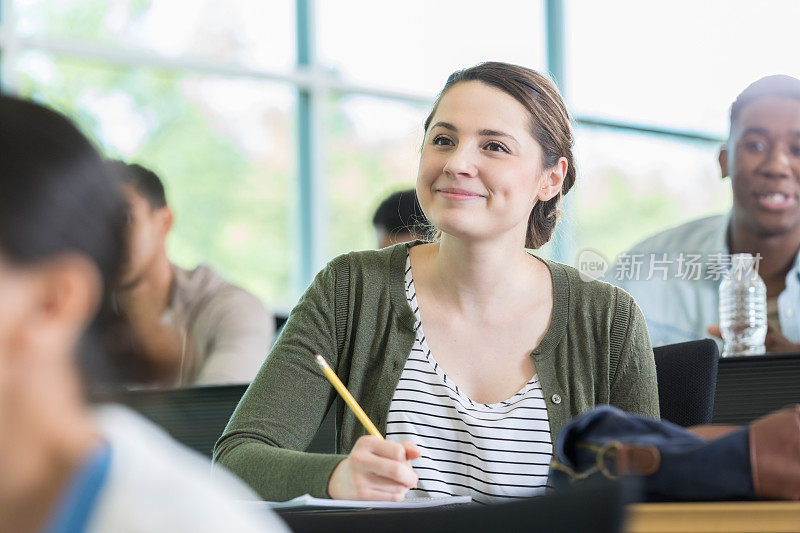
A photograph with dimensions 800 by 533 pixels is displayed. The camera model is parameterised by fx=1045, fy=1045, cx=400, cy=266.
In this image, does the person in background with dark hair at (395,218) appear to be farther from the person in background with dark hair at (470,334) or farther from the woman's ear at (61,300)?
the woman's ear at (61,300)

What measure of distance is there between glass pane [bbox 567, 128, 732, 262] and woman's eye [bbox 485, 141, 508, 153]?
416 cm

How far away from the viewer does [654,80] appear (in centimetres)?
Result: 596

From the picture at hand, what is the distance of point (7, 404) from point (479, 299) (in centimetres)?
133

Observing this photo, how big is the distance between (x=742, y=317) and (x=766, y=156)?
26.3 inches

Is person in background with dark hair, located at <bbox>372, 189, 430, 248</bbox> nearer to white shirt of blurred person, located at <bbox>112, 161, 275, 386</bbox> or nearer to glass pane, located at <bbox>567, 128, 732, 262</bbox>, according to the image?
white shirt of blurred person, located at <bbox>112, 161, 275, 386</bbox>

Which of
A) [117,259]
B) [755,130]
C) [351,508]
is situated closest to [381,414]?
[351,508]


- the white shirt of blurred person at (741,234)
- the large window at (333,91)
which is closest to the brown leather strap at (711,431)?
the white shirt of blurred person at (741,234)

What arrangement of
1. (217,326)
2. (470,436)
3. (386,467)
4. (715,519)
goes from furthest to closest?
1. (217,326)
2. (470,436)
3. (386,467)
4. (715,519)

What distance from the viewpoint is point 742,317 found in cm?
231

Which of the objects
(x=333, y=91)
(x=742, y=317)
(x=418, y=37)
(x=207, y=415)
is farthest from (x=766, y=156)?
(x=418, y=37)

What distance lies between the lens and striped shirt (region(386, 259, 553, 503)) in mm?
1709

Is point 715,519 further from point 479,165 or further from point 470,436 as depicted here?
point 479,165

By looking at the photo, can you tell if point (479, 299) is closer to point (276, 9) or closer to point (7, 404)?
point (7, 404)

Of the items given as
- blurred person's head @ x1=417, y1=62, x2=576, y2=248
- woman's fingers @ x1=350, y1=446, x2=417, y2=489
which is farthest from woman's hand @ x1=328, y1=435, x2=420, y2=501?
blurred person's head @ x1=417, y1=62, x2=576, y2=248
